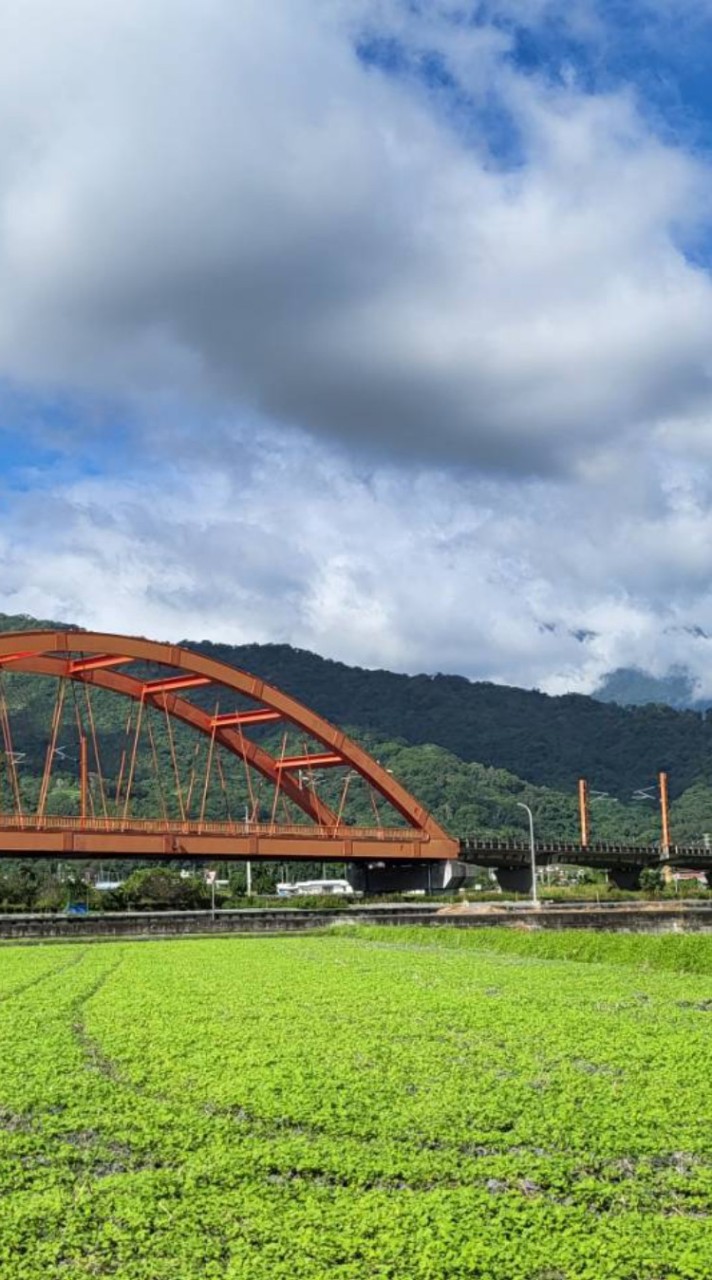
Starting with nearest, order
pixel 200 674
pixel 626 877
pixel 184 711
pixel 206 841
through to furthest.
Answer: pixel 206 841
pixel 200 674
pixel 184 711
pixel 626 877

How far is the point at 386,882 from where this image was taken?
235ft

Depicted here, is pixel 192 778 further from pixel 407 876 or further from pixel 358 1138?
pixel 358 1138

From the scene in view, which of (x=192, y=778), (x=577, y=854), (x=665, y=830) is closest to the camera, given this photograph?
(x=192, y=778)

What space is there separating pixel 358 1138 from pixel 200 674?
49309 millimetres

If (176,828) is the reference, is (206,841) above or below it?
below

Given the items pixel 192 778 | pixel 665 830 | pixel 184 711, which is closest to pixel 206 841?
pixel 192 778

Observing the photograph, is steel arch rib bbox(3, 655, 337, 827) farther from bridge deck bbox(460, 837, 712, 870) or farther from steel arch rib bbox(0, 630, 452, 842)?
bridge deck bbox(460, 837, 712, 870)

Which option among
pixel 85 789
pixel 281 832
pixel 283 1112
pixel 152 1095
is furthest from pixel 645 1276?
pixel 281 832

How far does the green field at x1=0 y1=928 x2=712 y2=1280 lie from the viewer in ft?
21.5

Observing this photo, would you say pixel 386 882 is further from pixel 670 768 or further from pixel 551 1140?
pixel 670 768

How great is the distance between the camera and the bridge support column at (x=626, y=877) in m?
89.0

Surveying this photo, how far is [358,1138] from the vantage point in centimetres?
873

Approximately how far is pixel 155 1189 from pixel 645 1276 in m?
3.19

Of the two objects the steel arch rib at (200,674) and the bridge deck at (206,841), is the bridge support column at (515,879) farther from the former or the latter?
the steel arch rib at (200,674)
